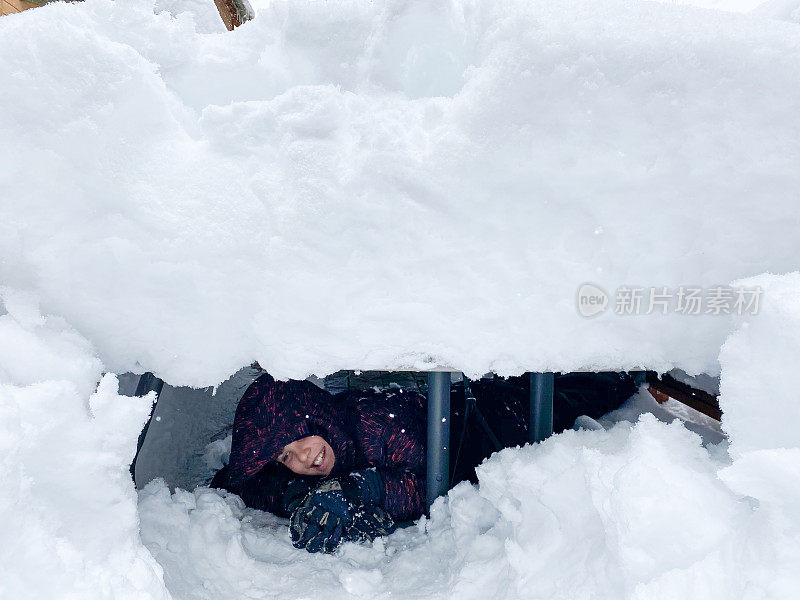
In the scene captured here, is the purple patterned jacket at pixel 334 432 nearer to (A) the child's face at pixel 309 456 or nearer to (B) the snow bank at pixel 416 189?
(A) the child's face at pixel 309 456

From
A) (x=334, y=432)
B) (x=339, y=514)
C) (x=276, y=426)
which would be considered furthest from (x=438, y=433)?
(x=276, y=426)

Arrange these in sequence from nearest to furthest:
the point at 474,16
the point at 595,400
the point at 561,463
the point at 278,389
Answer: the point at 474,16
the point at 561,463
the point at 278,389
the point at 595,400

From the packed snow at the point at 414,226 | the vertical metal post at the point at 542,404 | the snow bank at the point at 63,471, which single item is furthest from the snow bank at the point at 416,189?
the vertical metal post at the point at 542,404

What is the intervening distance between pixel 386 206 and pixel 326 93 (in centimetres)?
31

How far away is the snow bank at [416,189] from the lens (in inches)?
39.6

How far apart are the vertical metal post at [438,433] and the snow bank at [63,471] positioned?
95cm

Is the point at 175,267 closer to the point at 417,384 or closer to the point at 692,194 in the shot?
the point at 692,194

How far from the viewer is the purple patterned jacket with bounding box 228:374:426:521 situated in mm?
2229

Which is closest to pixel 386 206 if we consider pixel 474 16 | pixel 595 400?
pixel 474 16

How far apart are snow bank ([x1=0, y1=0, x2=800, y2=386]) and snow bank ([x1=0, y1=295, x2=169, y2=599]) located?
0.11 metres

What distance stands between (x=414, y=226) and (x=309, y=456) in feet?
4.96

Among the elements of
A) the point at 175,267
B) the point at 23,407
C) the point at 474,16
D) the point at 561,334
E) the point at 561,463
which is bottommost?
the point at 561,463

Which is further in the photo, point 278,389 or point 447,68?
point 278,389

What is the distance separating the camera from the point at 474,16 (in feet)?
3.57
